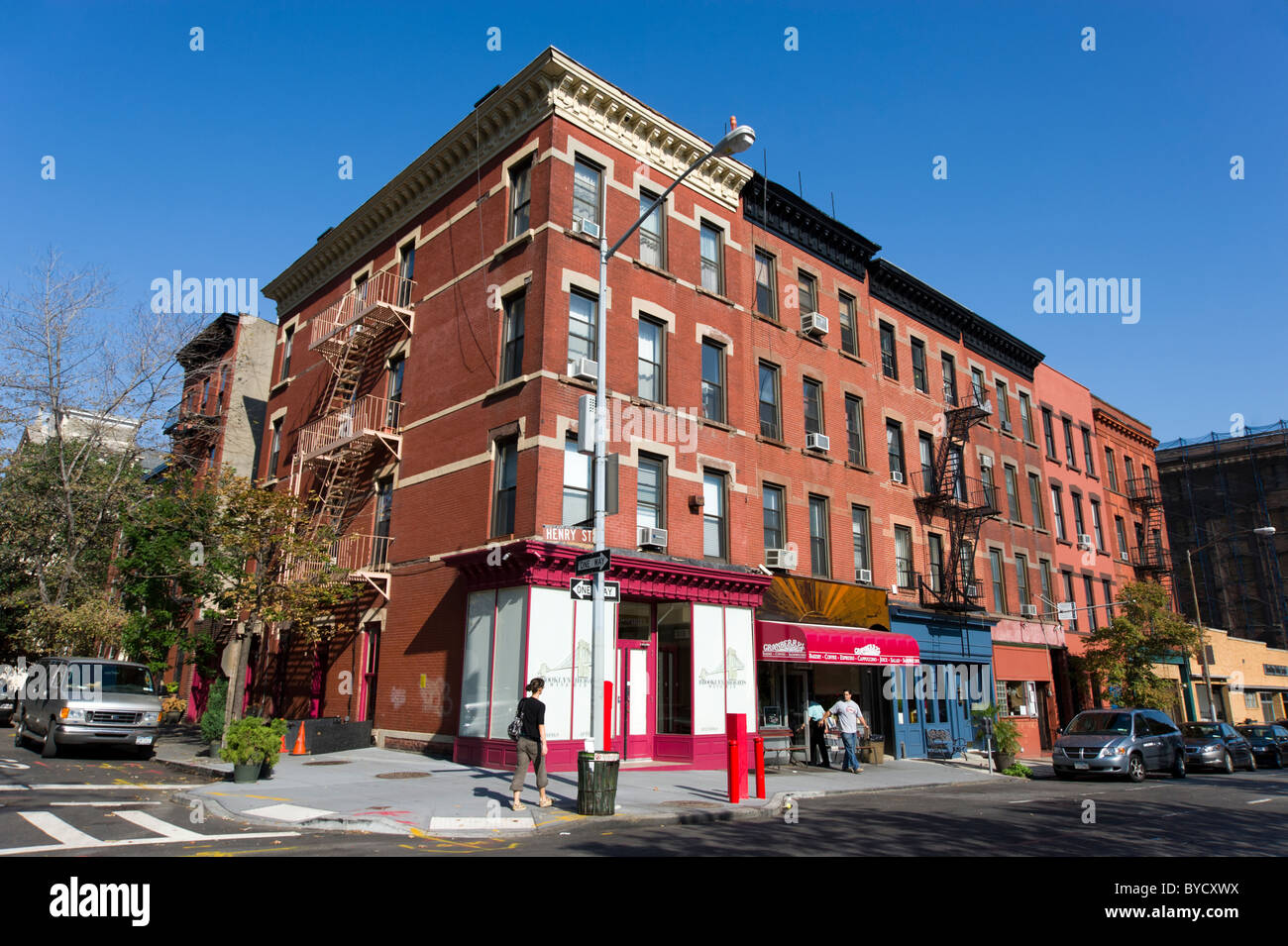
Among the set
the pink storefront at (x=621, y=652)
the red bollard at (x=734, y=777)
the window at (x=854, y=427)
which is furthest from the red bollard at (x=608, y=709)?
the window at (x=854, y=427)

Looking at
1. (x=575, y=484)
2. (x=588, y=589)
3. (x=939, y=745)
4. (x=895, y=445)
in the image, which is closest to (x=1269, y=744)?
(x=939, y=745)

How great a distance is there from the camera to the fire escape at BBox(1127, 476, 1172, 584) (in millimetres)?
40500

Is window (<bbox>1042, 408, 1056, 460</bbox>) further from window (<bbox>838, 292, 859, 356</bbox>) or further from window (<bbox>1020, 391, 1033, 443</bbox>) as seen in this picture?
window (<bbox>838, 292, 859, 356</bbox>)

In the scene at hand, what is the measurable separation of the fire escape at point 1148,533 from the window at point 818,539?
24.6m

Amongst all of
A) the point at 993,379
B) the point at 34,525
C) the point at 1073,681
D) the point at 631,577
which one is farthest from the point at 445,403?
the point at 1073,681

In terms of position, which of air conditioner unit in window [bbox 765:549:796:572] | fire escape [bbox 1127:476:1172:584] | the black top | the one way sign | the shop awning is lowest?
the black top

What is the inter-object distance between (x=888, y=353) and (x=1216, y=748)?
16.0 meters

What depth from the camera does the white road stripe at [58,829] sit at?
820cm

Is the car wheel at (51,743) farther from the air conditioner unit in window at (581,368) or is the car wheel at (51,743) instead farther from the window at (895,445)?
the window at (895,445)

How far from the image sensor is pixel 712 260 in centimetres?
2348

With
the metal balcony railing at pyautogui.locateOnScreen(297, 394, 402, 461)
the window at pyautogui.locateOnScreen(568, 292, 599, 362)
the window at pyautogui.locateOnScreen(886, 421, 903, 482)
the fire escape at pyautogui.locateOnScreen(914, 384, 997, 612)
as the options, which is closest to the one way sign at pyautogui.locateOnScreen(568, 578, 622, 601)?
the window at pyautogui.locateOnScreen(568, 292, 599, 362)

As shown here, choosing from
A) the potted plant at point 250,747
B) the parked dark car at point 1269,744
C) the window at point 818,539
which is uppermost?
the window at point 818,539

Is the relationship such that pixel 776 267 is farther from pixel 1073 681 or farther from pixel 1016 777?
pixel 1073 681

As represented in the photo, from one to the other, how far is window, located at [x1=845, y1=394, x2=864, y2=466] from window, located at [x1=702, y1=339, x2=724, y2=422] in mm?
5853
